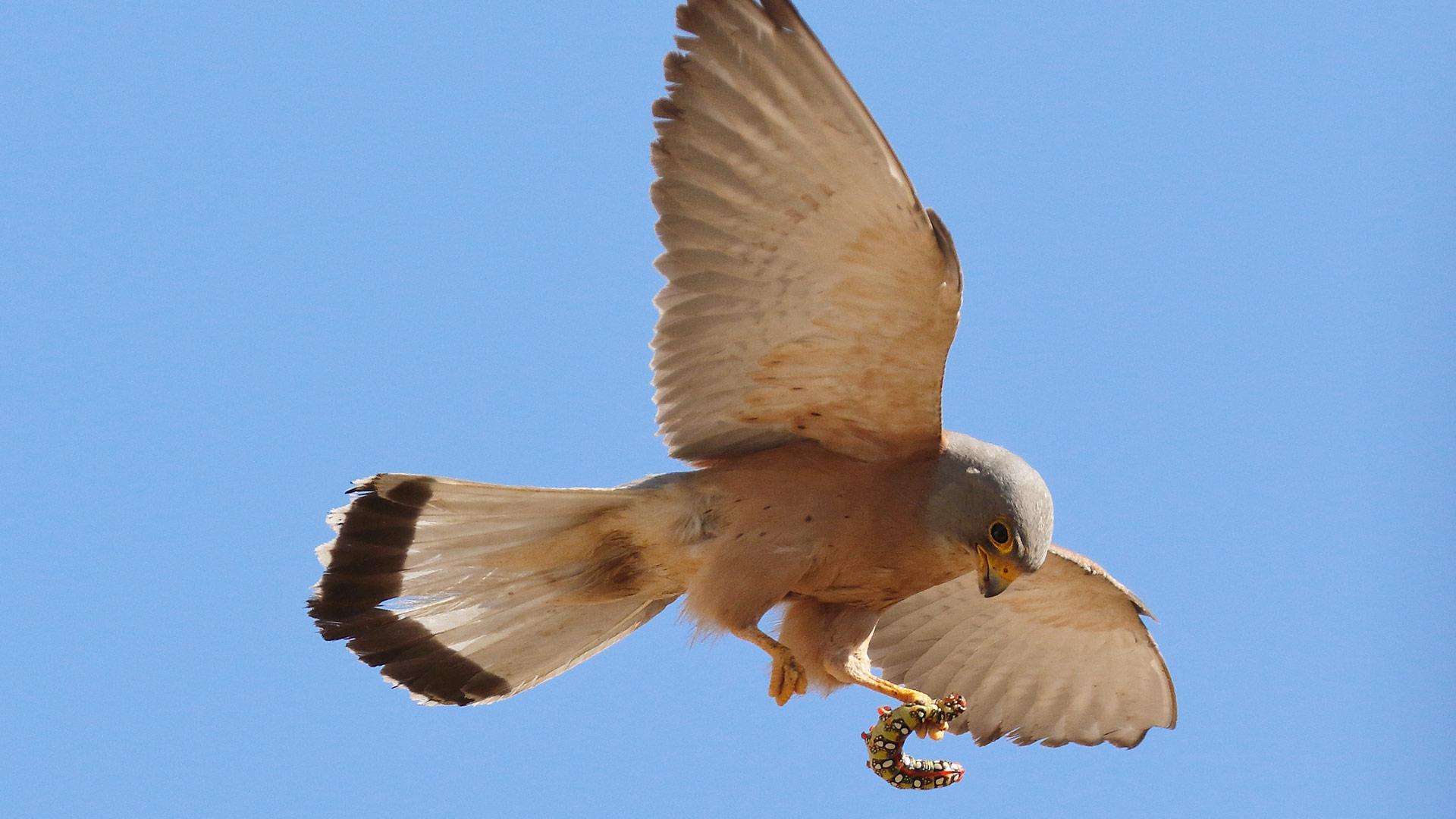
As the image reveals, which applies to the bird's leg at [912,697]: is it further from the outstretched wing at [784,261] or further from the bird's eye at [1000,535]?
the outstretched wing at [784,261]

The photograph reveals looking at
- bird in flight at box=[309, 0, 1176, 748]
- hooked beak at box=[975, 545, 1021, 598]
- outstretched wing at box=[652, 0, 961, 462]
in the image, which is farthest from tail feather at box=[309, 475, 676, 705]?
hooked beak at box=[975, 545, 1021, 598]

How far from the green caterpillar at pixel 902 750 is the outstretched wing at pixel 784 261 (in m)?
0.92

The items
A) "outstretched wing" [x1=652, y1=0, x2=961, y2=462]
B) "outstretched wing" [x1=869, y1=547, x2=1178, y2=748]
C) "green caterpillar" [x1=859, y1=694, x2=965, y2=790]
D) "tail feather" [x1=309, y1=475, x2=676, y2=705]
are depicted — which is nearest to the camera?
"outstretched wing" [x1=652, y1=0, x2=961, y2=462]

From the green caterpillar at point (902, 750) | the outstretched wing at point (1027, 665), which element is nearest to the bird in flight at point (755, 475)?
the green caterpillar at point (902, 750)

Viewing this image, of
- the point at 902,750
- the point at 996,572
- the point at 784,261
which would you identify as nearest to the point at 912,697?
the point at 902,750

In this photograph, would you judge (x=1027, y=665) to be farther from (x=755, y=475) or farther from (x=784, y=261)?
(x=784, y=261)

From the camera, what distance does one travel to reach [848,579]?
4906mm

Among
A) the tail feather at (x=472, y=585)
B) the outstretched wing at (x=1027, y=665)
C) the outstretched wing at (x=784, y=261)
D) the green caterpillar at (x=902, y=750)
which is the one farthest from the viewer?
the outstretched wing at (x=1027, y=665)

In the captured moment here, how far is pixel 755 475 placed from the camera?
4.86 m

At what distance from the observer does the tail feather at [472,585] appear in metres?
4.75

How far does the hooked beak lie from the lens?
4.60 metres

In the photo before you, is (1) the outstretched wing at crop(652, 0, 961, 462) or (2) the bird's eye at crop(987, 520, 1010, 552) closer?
(1) the outstretched wing at crop(652, 0, 961, 462)

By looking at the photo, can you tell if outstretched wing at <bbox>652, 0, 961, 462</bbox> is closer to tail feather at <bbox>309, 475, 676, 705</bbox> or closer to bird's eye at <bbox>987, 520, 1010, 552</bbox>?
bird's eye at <bbox>987, 520, 1010, 552</bbox>

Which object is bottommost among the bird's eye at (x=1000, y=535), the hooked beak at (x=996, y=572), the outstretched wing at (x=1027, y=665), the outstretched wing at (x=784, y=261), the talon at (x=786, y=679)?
the outstretched wing at (x=1027, y=665)
